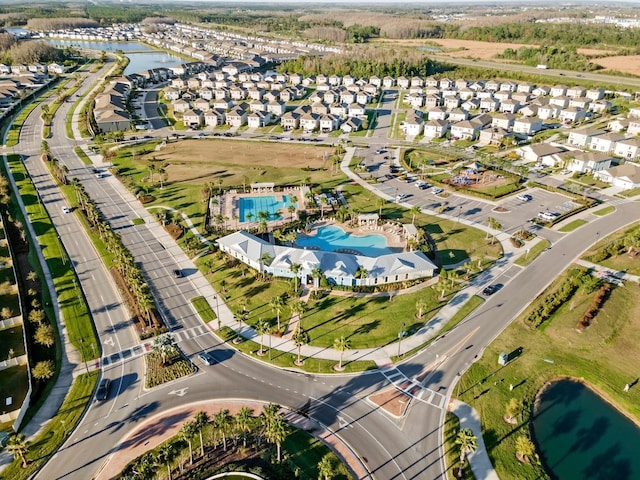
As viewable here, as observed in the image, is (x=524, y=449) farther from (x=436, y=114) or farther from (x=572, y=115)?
(x=572, y=115)

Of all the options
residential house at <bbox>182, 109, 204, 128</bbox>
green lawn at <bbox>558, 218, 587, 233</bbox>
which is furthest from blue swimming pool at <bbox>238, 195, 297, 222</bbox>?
residential house at <bbox>182, 109, 204, 128</bbox>

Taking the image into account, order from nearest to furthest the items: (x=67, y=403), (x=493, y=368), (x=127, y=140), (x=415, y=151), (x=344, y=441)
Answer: (x=344, y=441)
(x=67, y=403)
(x=493, y=368)
(x=415, y=151)
(x=127, y=140)

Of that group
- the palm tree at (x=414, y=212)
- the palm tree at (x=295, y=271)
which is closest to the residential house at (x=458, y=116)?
the palm tree at (x=414, y=212)

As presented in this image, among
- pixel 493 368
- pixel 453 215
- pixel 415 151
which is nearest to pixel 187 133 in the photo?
pixel 415 151

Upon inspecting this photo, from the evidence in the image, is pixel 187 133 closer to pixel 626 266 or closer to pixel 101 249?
pixel 101 249

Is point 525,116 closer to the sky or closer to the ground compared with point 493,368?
closer to the sky

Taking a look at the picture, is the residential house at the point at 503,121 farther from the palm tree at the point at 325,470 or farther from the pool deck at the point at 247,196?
the palm tree at the point at 325,470
